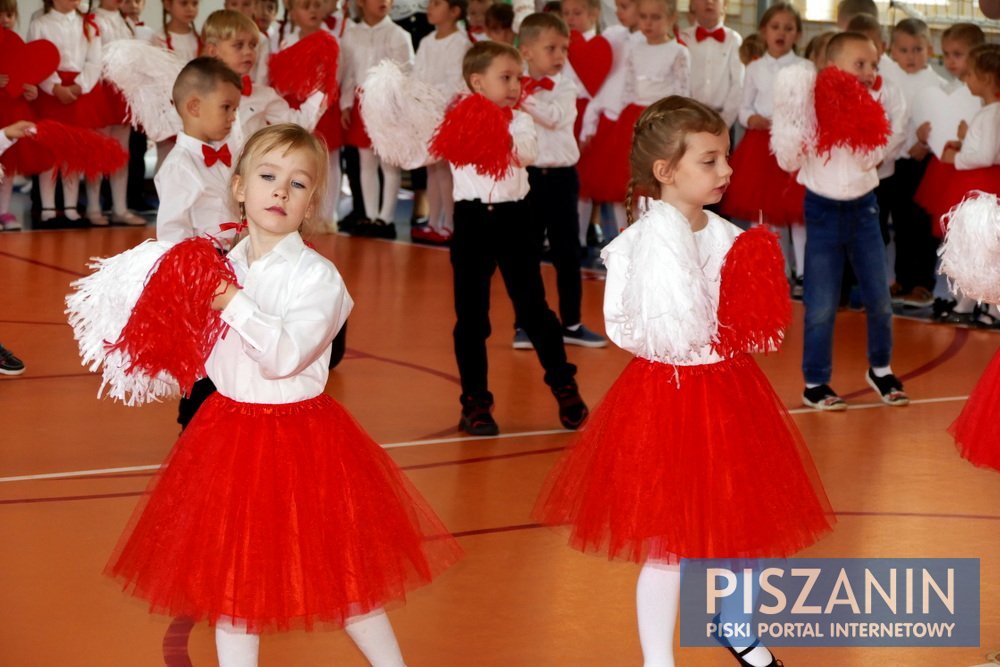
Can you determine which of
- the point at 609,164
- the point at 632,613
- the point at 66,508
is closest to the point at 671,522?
the point at 632,613

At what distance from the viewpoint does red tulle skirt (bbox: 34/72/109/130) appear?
9.72 m

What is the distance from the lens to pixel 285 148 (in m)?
2.99

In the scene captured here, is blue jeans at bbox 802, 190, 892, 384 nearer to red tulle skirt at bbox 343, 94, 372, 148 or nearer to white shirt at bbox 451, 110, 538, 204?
white shirt at bbox 451, 110, 538, 204

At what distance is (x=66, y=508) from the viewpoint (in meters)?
4.45

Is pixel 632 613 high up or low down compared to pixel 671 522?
down

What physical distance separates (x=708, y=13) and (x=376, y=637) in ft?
23.4

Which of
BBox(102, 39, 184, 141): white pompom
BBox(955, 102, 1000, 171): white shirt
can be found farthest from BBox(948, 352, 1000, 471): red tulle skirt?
BBox(102, 39, 184, 141): white pompom

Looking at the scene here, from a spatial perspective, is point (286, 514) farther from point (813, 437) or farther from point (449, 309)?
point (449, 309)

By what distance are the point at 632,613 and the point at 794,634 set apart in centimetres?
40

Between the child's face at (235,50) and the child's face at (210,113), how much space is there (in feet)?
2.57

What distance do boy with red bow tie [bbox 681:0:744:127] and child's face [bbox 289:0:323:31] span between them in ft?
7.97

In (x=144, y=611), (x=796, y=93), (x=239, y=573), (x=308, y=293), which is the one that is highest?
(x=796, y=93)

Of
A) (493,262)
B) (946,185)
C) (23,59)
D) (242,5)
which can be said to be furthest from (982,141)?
(242,5)

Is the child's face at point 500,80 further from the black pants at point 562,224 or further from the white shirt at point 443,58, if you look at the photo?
the white shirt at point 443,58
